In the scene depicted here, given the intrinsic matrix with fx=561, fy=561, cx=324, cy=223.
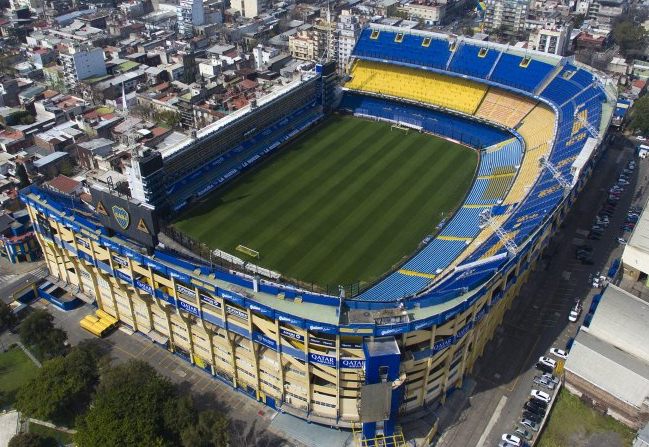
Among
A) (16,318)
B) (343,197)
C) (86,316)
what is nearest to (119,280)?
(86,316)

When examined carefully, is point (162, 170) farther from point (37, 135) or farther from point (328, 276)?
point (37, 135)

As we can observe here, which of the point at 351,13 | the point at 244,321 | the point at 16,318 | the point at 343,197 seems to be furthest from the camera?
the point at 351,13

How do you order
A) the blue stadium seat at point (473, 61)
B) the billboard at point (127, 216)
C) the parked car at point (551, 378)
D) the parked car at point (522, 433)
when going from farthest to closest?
the blue stadium seat at point (473, 61)
the parked car at point (551, 378)
the billboard at point (127, 216)
the parked car at point (522, 433)

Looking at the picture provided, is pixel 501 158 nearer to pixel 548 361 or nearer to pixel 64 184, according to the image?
pixel 548 361

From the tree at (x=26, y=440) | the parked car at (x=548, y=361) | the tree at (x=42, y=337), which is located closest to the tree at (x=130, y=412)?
the tree at (x=26, y=440)

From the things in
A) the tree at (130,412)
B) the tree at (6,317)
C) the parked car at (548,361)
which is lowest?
the tree at (6,317)

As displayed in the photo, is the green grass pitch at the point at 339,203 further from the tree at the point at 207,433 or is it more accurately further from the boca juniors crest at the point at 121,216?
the tree at the point at 207,433
